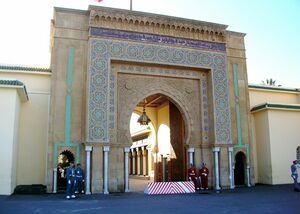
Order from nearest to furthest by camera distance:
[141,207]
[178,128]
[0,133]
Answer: [141,207] < [0,133] < [178,128]

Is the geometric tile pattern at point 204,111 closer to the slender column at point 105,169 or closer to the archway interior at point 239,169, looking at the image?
the archway interior at point 239,169

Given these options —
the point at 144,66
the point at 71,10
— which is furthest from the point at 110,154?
the point at 71,10

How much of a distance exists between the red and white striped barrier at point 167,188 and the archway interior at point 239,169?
291 cm

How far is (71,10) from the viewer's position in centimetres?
1141

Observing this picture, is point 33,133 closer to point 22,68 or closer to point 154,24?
point 22,68

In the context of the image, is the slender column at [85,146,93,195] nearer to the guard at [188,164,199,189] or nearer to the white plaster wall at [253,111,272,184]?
the guard at [188,164,199,189]

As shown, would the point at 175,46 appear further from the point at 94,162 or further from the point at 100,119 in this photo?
the point at 94,162

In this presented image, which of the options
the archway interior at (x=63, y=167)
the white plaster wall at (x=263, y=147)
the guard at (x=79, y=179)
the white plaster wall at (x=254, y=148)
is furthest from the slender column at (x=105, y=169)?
the white plaster wall at (x=263, y=147)

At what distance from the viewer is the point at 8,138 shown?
9648 millimetres

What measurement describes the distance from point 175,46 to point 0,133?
21.5ft

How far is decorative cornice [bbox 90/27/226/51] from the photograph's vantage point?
11.4 m

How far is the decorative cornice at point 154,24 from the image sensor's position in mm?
11406

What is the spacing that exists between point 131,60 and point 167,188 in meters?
4.47

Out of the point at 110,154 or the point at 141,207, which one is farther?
the point at 110,154
